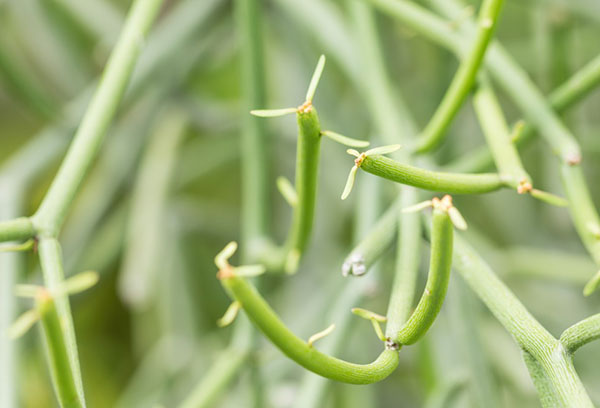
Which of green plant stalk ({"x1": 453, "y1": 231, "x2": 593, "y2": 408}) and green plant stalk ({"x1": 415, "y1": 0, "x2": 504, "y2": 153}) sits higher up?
green plant stalk ({"x1": 415, "y1": 0, "x2": 504, "y2": 153})

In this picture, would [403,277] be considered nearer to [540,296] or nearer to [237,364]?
[237,364]

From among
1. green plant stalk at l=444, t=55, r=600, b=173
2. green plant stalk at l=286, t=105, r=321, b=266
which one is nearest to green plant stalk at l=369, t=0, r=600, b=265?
green plant stalk at l=444, t=55, r=600, b=173

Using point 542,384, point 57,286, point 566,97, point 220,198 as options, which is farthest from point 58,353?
point 220,198

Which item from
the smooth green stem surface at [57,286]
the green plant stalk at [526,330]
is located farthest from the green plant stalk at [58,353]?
the green plant stalk at [526,330]

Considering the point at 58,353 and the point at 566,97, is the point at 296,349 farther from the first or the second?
the point at 566,97

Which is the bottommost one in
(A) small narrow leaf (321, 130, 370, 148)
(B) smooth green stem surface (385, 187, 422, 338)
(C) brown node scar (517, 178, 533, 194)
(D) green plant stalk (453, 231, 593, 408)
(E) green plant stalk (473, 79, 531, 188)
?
(D) green plant stalk (453, 231, 593, 408)

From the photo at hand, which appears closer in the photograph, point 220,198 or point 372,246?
point 372,246

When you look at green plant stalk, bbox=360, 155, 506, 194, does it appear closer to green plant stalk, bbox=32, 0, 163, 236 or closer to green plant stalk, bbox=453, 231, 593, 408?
green plant stalk, bbox=453, 231, 593, 408
